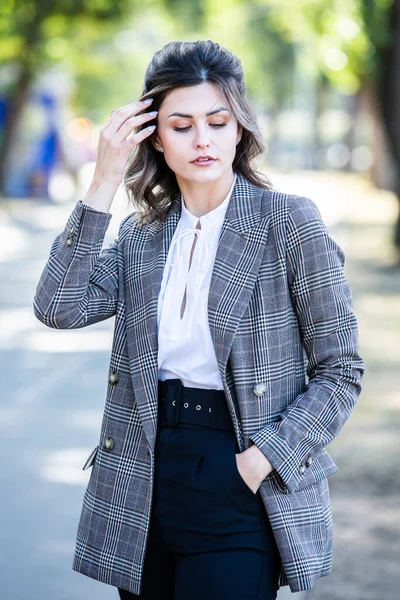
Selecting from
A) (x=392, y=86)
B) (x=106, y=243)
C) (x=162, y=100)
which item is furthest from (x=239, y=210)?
(x=392, y=86)

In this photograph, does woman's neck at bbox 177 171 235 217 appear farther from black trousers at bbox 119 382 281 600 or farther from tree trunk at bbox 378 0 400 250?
tree trunk at bbox 378 0 400 250

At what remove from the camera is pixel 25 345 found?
411 inches

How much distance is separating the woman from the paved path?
2025mm

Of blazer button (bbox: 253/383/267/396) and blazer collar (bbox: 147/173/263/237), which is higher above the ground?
blazer collar (bbox: 147/173/263/237)

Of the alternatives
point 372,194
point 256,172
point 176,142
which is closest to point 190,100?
point 176,142

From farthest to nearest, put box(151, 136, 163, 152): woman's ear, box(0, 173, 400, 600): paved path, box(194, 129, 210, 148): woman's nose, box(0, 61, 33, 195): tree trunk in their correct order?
box(0, 61, 33, 195): tree trunk
box(0, 173, 400, 600): paved path
box(151, 136, 163, 152): woman's ear
box(194, 129, 210, 148): woman's nose

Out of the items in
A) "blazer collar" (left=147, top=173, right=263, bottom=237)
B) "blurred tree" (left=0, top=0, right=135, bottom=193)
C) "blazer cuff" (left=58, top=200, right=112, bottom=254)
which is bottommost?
"blazer cuff" (left=58, top=200, right=112, bottom=254)

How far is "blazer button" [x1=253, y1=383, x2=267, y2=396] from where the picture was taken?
2.69 metres

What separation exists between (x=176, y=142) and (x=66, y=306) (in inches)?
20.1

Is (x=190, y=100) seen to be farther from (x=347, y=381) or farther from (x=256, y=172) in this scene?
(x=347, y=381)

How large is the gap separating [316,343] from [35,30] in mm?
26763

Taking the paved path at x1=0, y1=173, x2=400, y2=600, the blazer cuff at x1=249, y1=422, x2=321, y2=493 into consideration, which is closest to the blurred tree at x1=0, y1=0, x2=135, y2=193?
the paved path at x1=0, y1=173, x2=400, y2=600

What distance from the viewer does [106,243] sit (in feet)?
53.9

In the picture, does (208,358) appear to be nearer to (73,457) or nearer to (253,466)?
(253,466)
